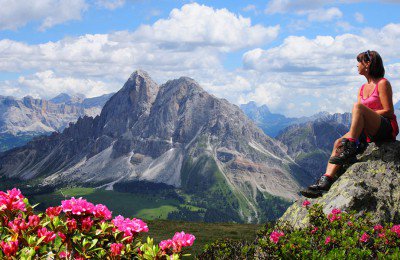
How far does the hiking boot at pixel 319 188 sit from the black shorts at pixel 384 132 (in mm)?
2859

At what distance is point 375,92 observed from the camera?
1728 centimetres

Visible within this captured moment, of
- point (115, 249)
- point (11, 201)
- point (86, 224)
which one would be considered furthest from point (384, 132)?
point (11, 201)

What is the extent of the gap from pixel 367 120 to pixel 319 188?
11.5 ft

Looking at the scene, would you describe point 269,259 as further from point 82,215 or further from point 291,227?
point 82,215

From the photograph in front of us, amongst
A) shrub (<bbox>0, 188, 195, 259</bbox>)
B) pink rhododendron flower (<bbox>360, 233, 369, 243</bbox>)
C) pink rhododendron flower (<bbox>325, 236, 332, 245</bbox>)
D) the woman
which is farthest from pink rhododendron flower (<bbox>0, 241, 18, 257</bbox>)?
the woman

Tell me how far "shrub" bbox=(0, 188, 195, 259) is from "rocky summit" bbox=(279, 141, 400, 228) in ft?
28.1

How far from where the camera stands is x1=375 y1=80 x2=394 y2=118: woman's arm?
55.3 feet

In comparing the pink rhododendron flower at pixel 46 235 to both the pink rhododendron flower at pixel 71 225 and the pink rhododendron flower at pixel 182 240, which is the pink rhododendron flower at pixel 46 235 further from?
the pink rhododendron flower at pixel 182 240

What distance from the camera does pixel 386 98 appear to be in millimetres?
16844

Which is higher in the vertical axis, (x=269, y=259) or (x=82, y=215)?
(x=82, y=215)

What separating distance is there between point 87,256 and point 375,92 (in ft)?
47.9

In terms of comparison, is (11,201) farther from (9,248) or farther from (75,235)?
(75,235)

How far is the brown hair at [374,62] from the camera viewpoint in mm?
17219

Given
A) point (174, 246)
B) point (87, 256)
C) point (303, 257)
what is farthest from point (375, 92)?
point (87, 256)
